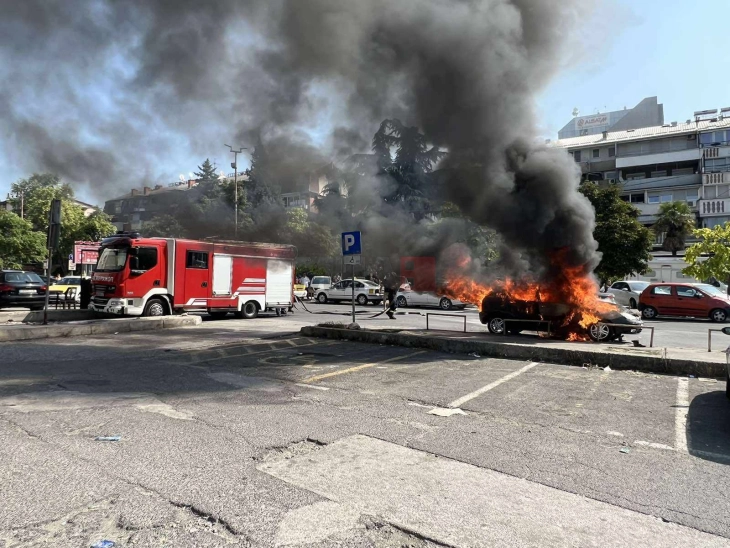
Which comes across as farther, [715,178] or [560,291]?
[715,178]

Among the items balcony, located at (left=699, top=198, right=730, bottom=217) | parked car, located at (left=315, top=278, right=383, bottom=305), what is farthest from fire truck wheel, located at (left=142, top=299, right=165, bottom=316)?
balcony, located at (left=699, top=198, right=730, bottom=217)

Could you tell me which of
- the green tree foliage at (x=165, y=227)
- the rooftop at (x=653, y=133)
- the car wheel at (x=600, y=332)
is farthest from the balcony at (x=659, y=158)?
the green tree foliage at (x=165, y=227)

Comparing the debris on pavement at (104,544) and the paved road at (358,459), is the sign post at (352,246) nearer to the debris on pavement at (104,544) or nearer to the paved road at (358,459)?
the paved road at (358,459)

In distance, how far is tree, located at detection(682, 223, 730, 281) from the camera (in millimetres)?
8410

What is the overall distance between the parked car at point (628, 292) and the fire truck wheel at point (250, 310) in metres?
15.2

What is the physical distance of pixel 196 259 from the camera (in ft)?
50.7

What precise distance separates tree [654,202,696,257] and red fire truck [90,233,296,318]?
99.4 feet

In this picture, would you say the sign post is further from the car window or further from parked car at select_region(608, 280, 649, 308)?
parked car at select_region(608, 280, 649, 308)

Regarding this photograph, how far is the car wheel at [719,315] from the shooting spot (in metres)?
17.2

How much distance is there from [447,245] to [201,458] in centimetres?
1024

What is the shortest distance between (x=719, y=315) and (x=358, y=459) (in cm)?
1812

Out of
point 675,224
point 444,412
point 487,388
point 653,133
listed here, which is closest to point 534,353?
point 487,388

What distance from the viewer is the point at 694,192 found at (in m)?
42.3

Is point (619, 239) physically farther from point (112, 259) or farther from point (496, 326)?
point (112, 259)
